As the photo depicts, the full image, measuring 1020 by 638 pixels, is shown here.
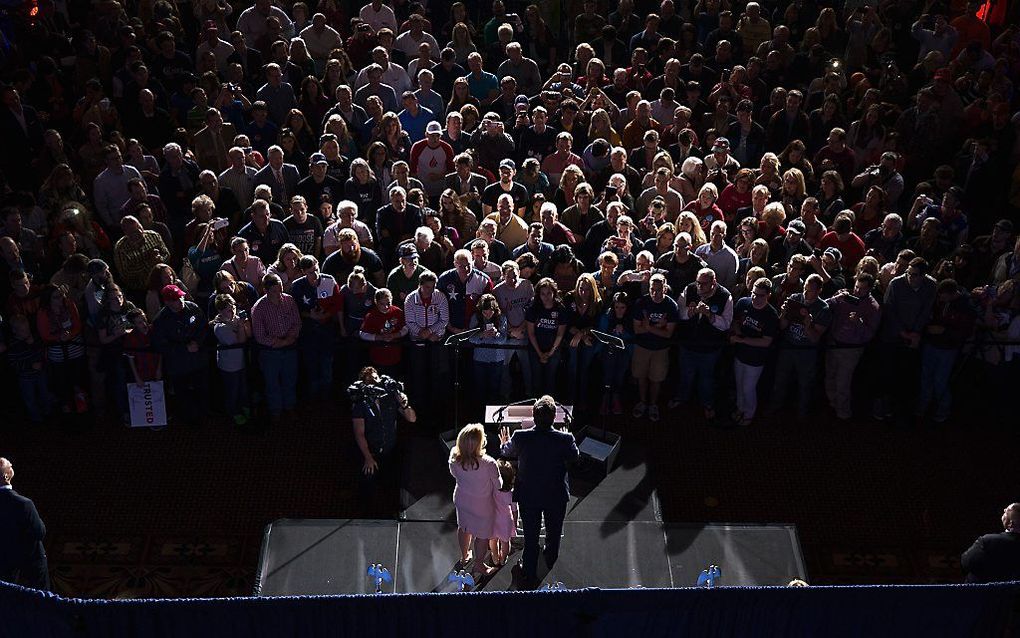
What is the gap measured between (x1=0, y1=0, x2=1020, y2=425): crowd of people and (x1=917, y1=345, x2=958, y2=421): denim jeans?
0.04 meters

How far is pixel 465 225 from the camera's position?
37.1ft

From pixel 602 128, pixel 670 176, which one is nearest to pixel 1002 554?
pixel 670 176

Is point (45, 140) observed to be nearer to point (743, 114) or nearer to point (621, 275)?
point (621, 275)

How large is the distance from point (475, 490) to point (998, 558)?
354 cm

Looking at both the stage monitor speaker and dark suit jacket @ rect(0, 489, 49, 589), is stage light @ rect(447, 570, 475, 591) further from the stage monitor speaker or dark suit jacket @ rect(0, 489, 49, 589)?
dark suit jacket @ rect(0, 489, 49, 589)

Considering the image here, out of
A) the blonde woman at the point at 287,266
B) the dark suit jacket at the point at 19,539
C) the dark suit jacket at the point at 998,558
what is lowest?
the dark suit jacket at the point at 998,558

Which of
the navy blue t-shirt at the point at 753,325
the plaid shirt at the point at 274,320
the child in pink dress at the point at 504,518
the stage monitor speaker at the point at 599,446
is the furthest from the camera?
the navy blue t-shirt at the point at 753,325

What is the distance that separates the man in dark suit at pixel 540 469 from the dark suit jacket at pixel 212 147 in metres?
6.36

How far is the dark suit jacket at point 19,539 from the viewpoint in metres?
7.54

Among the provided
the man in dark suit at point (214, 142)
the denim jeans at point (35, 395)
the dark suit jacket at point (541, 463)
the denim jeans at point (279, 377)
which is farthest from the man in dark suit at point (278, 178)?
the dark suit jacket at point (541, 463)

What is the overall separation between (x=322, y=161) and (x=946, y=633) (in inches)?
302

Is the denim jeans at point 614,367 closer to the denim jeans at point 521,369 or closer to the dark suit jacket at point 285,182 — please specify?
the denim jeans at point 521,369

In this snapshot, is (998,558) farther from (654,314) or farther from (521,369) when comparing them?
(521,369)

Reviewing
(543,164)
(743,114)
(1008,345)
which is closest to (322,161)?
(543,164)
